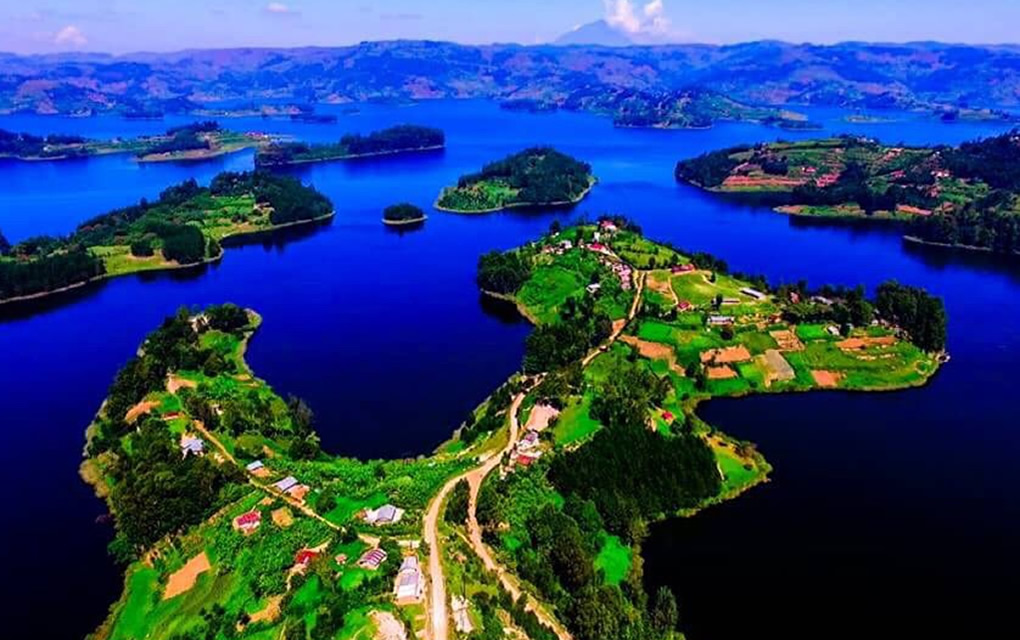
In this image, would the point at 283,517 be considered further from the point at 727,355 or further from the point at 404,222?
the point at 404,222

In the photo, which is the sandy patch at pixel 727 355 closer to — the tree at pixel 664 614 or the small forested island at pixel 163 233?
the tree at pixel 664 614

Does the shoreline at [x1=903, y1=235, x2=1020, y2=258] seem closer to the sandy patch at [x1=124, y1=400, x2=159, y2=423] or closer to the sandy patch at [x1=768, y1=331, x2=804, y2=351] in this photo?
the sandy patch at [x1=768, y1=331, x2=804, y2=351]

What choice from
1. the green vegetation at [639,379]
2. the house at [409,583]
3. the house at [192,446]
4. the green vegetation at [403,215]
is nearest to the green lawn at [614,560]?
the green vegetation at [639,379]

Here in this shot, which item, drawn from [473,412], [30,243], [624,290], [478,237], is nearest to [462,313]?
[624,290]

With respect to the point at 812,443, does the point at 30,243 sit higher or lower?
lower

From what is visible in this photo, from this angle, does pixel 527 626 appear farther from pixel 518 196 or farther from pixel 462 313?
pixel 518 196

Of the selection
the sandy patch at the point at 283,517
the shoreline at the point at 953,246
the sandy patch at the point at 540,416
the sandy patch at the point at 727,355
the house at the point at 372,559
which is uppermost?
the house at the point at 372,559
